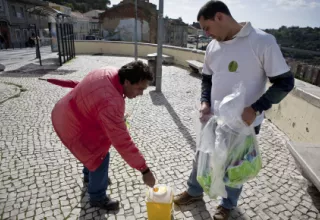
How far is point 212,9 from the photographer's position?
182 cm

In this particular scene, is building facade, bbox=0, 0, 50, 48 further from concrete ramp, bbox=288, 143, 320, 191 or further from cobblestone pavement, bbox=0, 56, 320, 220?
concrete ramp, bbox=288, 143, 320, 191

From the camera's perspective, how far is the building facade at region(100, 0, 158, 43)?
89.3 ft

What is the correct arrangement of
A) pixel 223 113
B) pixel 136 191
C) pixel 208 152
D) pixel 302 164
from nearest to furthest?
pixel 223 113 < pixel 208 152 < pixel 302 164 < pixel 136 191

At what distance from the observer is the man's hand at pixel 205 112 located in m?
2.21

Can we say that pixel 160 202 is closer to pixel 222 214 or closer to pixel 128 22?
pixel 222 214

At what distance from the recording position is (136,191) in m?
2.80

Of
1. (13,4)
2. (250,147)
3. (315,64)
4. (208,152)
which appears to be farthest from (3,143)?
(13,4)

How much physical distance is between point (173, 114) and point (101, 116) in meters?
3.80

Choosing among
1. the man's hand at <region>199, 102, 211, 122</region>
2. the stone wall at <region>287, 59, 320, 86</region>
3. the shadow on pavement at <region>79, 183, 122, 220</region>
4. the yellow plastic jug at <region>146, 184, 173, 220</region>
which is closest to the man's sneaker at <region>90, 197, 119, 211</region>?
the shadow on pavement at <region>79, 183, 122, 220</region>

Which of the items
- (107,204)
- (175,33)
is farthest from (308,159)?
(175,33)

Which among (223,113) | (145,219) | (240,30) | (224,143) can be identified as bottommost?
(145,219)

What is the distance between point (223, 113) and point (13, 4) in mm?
35098

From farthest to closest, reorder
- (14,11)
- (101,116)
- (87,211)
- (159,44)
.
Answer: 1. (14,11)
2. (159,44)
3. (87,211)
4. (101,116)

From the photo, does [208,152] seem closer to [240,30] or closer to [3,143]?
[240,30]
